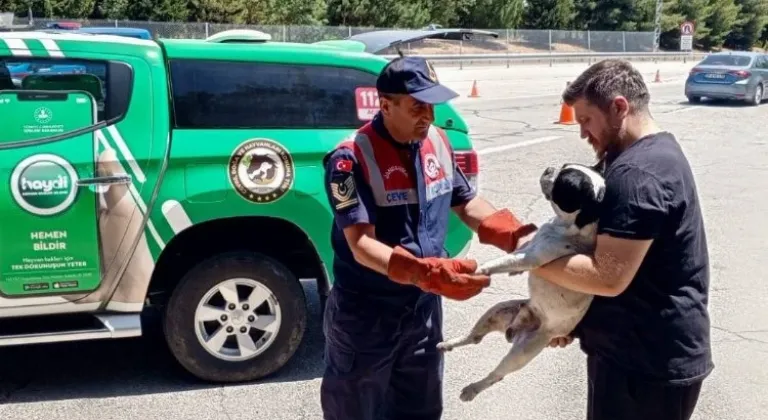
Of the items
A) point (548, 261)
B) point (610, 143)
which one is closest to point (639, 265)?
point (548, 261)

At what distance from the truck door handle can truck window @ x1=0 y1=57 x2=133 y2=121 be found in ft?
0.99

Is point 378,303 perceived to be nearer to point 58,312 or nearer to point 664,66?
point 58,312

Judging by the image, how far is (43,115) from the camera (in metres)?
3.98

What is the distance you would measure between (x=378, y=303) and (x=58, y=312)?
193cm

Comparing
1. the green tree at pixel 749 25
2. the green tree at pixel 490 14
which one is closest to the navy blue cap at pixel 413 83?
the green tree at pixel 490 14

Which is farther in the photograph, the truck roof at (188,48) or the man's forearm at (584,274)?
the truck roof at (188,48)

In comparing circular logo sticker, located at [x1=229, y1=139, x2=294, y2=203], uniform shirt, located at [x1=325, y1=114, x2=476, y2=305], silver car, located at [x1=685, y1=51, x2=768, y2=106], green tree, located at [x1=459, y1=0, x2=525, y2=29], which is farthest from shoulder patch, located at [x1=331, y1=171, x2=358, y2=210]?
green tree, located at [x1=459, y1=0, x2=525, y2=29]

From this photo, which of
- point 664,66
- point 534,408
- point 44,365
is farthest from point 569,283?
point 664,66

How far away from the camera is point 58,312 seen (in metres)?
4.11

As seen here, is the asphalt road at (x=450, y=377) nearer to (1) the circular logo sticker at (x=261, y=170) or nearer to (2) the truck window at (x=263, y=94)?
(1) the circular logo sticker at (x=261, y=170)

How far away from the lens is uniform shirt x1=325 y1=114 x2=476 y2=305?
2.81 metres

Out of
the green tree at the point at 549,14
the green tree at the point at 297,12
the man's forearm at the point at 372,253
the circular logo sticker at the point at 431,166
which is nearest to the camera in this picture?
the man's forearm at the point at 372,253

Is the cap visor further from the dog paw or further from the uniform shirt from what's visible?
the dog paw

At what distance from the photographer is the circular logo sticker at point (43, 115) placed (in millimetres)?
3967
